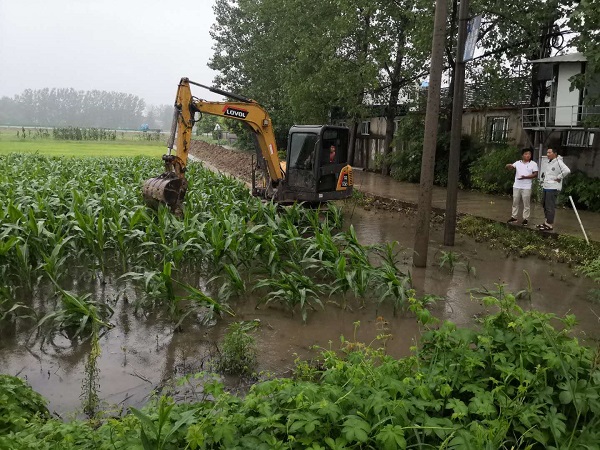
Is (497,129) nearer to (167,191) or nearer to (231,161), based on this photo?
(167,191)

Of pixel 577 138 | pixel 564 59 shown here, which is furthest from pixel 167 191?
pixel 577 138

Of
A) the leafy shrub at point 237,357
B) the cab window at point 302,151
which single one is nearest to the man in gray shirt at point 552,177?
the cab window at point 302,151

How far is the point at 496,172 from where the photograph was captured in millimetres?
16328

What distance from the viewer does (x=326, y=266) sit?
698 cm

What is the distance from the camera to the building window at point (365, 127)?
26.0 m

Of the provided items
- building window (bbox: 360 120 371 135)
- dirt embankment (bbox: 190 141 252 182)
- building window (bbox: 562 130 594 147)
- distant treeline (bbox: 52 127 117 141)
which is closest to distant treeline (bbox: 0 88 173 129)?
distant treeline (bbox: 52 127 117 141)

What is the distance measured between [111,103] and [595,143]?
360 feet

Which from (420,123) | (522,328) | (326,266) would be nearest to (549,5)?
(420,123)

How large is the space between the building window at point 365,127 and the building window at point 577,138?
1133 cm

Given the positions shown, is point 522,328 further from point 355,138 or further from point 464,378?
point 355,138

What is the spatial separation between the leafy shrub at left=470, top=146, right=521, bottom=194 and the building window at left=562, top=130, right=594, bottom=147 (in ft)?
4.45

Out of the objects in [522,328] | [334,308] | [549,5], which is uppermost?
[549,5]

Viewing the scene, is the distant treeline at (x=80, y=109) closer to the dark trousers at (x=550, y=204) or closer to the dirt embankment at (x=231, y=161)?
the dirt embankment at (x=231, y=161)

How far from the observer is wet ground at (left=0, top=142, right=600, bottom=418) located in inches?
185
